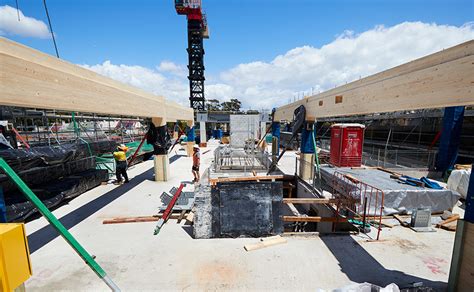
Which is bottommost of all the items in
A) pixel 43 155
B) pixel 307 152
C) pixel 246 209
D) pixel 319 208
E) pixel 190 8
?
pixel 319 208

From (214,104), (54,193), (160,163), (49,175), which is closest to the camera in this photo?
(54,193)

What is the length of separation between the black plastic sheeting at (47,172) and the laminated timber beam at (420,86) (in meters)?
9.53

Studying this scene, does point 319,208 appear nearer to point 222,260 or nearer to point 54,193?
point 222,260

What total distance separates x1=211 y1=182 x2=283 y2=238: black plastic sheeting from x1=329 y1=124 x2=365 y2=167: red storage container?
241 inches

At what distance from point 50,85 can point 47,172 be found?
17.4ft

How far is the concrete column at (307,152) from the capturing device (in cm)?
891

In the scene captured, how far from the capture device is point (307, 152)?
9.34 metres

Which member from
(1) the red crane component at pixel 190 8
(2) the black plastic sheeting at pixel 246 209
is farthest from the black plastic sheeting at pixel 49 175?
(1) the red crane component at pixel 190 8

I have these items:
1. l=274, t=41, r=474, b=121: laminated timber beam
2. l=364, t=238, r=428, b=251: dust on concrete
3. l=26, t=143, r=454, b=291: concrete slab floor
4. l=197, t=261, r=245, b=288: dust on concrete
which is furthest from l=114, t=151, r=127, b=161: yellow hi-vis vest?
l=364, t=238, r=428, b=251: dust on concrete

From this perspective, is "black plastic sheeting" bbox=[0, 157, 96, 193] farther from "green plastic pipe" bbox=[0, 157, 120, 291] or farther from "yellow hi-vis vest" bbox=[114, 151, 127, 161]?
"green plastic pipe" bbox=[0, 157, 120, 291]

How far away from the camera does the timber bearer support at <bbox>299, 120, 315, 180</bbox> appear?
8789 mm

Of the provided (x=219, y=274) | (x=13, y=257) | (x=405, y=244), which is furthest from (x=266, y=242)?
(x=13, y=257)

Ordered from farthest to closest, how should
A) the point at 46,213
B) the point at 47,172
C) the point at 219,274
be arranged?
1. the point at 47,172
2. the point at 219,274
3. the point at 46,213

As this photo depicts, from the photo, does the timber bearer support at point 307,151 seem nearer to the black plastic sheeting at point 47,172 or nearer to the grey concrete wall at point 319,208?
the grey concrete wall at point 319,208
